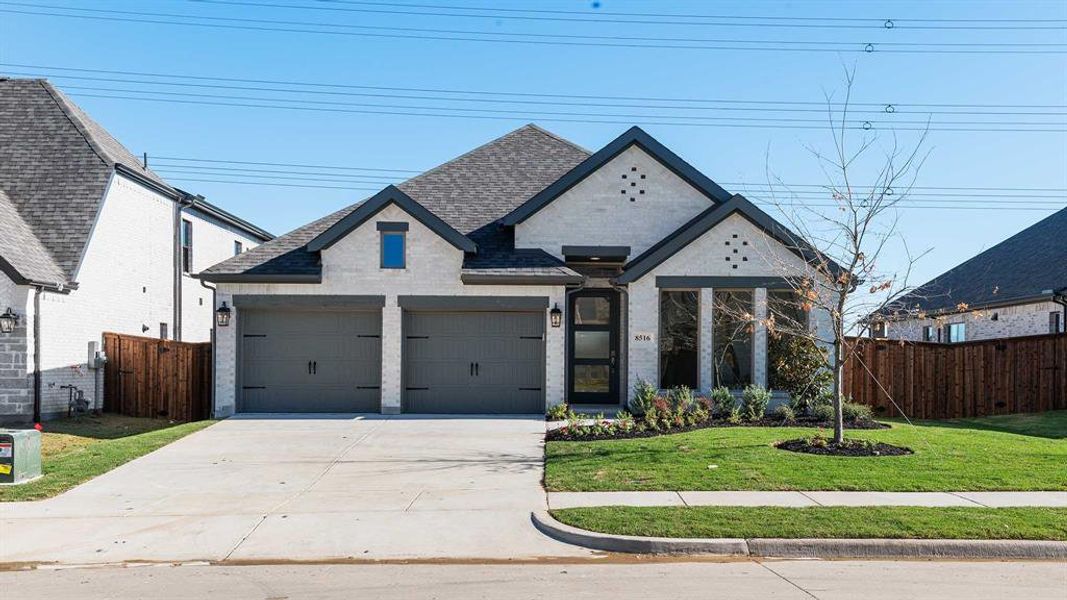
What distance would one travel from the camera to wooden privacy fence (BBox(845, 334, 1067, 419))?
722 inches

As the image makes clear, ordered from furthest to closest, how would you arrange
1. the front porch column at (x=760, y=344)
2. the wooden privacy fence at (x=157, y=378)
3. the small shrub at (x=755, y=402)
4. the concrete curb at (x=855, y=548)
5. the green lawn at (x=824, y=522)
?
1. the wooden privacy fence at (x=157, y=378)
2. the front porch column at (x=760, y=344)
3. the small shrub at (x=755, y=402)
4. the green lawn at (x=824, y=522)
5. the concrete curb at (x=855, y=548)

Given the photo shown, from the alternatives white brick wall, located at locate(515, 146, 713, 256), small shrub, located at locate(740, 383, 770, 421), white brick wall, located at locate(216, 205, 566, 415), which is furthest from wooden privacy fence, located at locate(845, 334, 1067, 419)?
white brick wall, located at locate(216, 205, 566, 415)

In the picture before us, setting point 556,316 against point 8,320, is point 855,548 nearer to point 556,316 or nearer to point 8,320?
point 556,316

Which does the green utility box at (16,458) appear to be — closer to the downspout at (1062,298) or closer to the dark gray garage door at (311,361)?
the dark gray garage door at (311,361)

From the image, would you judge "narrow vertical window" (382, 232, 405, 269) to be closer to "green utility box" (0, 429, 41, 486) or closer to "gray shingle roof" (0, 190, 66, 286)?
"gray shingle roof" (0, 190, 66, 286)

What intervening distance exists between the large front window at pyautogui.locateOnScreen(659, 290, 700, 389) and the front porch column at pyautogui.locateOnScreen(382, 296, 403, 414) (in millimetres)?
5802

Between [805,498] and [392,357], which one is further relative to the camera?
[392,357]

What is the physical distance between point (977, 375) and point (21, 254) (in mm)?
21562

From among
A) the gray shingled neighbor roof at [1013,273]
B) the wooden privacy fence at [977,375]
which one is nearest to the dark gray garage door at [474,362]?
the wooden privacy fence at [977,375]

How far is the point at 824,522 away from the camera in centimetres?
812

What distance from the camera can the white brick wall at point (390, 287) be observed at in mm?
17109

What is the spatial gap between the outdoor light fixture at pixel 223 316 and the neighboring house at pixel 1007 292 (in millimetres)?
15080

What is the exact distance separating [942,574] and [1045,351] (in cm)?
1438

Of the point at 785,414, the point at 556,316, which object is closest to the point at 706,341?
the point at 785,414
